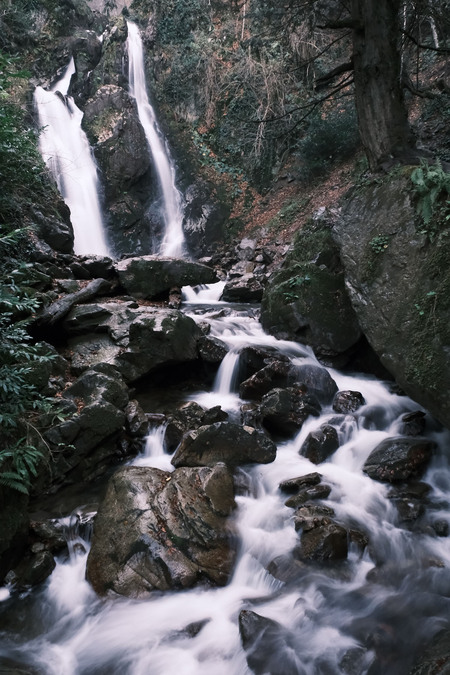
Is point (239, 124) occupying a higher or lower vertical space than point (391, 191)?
higher

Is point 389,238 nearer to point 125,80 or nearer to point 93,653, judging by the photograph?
point 93,653

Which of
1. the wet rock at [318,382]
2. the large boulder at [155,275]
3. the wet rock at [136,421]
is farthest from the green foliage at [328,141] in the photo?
the wet rock at [136,421]

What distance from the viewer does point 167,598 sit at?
11.9ft

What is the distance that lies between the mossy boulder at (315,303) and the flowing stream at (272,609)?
3.18 m

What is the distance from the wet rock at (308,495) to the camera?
4605 millimetres

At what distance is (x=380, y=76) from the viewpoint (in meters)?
6.25

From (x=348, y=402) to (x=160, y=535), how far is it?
362 cm

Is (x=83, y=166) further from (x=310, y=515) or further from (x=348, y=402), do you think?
(x=310, y=515)

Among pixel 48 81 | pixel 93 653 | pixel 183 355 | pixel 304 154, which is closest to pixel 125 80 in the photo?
pixel 48 81

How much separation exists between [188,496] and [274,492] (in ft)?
3.73

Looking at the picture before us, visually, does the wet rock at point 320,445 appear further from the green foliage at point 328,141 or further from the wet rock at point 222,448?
the green foliage at point 328,141

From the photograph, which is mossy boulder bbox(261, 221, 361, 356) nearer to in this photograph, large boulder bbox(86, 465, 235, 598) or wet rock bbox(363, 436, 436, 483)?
wet rock bbox(363, 436, 436, 483)

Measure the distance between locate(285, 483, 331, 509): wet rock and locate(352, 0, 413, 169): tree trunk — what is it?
4.82 m

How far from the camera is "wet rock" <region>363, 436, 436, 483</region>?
16.0 feet
